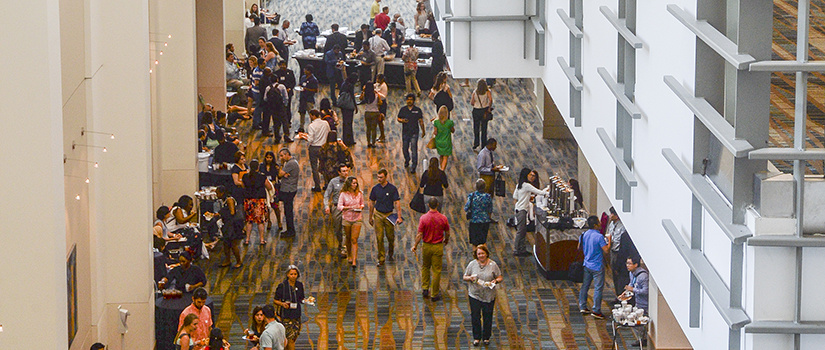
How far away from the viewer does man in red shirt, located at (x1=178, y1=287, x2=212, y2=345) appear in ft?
36.8

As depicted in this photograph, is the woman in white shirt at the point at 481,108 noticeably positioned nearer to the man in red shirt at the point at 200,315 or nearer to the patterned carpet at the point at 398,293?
the patterned carpet at the point at 398,293

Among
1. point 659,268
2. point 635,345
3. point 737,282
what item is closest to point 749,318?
point 737,282

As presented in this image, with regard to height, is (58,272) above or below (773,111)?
below

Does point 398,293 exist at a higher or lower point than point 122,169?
lower

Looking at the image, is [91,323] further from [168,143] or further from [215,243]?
[168,143]

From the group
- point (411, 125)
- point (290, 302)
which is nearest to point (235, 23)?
point (411, 125)

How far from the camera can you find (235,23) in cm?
2761

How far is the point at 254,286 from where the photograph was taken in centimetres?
1461

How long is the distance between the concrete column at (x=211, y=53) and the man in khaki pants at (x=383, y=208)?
26.5ft

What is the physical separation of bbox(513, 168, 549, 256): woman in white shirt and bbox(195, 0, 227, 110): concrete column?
8.67 m

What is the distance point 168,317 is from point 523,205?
5.36 meters

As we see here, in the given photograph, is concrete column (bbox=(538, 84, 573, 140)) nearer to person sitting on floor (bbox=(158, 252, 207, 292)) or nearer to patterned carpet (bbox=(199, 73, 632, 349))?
patterned carpet (bbox=(199, 73, 632, 349))

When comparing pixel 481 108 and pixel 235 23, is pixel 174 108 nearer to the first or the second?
pixel 481 108

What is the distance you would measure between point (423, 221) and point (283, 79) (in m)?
9.09
